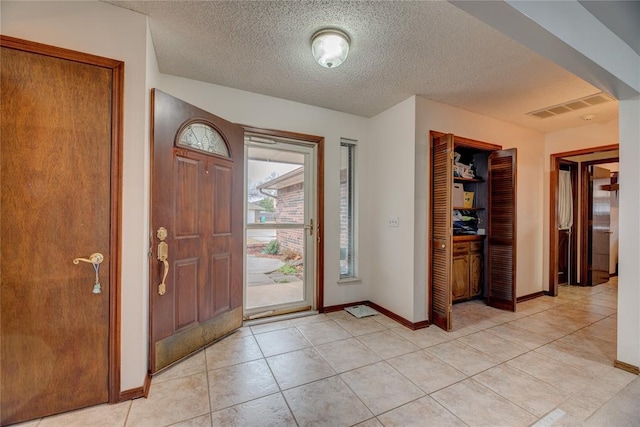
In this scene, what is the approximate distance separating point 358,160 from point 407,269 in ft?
5.14

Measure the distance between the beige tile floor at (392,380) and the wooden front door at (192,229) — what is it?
240 mm

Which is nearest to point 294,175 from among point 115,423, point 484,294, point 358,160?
point 358,160

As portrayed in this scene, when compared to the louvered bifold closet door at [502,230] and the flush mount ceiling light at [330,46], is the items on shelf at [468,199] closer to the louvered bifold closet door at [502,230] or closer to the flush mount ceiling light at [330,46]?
the louvered bifold closet door at [502,230]

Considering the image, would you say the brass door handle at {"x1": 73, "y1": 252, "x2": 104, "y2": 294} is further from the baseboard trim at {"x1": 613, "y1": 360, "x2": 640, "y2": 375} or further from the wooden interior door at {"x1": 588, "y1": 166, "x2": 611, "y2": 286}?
the wooden interior door at {"x1": 588, "y1": 166, "x2": 611, "y2": 286}

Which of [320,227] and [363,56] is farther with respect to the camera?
[320,227]

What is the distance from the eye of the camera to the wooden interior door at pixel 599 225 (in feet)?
15.6

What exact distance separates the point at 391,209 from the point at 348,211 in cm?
64

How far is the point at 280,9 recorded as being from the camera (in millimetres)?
1703

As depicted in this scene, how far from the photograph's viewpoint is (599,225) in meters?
4.94

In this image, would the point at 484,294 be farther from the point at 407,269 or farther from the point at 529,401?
the point at 529,401

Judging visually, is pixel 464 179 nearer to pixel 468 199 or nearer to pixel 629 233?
pixel 468 199

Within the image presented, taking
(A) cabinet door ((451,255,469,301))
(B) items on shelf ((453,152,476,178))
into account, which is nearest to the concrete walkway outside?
(A) cabinet door ((451,255,469,301))

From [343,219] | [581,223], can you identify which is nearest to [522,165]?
[581,223]

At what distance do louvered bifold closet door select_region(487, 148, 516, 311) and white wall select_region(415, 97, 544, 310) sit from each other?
15.2 inches
